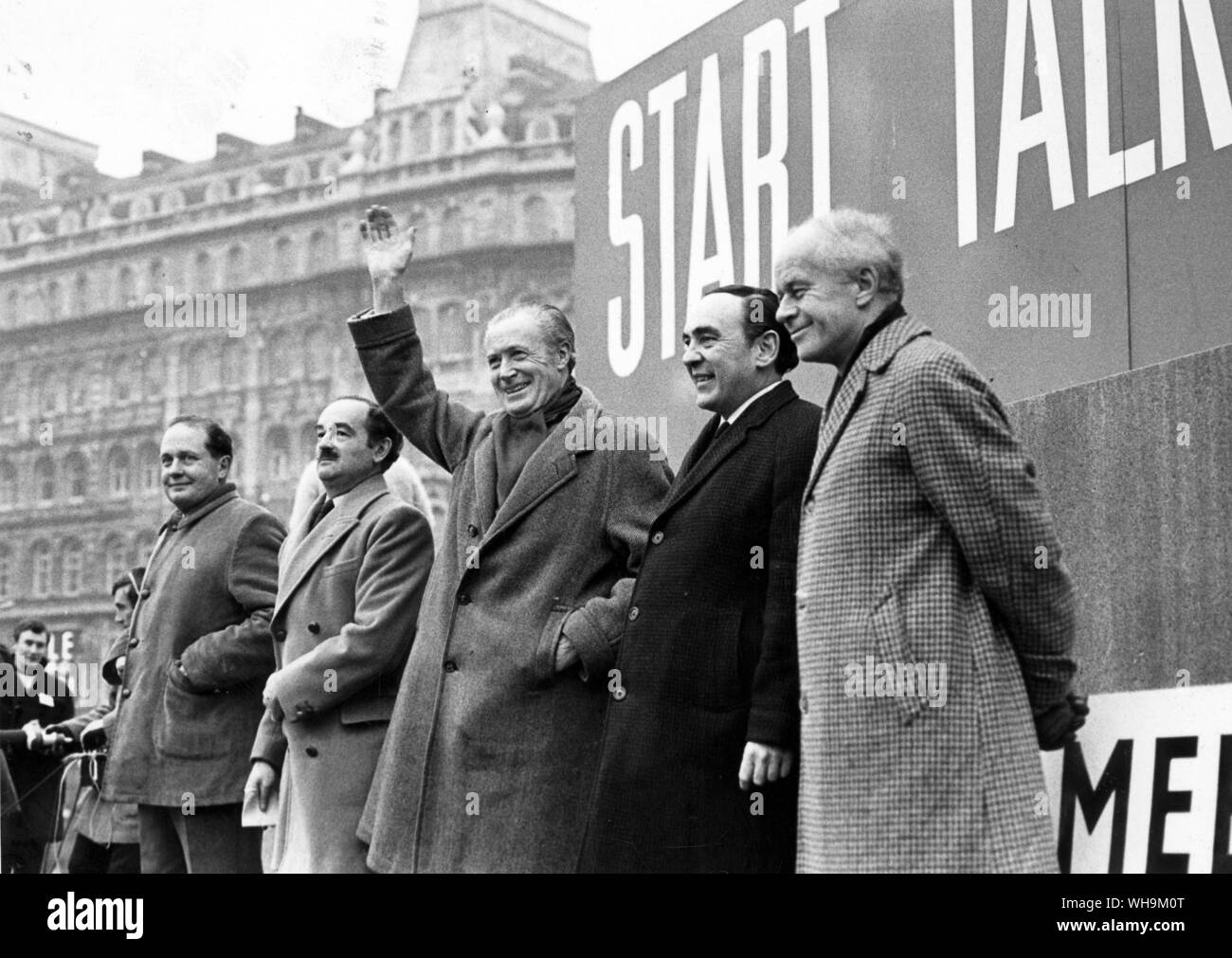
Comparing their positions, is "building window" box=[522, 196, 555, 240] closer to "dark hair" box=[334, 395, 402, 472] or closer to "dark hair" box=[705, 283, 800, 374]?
"dark hair" box=[334, 395, 402, 472]

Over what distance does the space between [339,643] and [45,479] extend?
1838 cm

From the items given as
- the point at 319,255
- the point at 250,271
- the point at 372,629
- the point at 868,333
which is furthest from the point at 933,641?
the point at 319,255

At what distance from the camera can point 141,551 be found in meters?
28.2

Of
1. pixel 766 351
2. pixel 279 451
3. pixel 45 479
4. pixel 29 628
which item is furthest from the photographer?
pixel 279 451

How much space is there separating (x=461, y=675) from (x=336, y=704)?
0.71 meters

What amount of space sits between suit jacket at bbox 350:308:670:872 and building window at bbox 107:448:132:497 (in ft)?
58.5

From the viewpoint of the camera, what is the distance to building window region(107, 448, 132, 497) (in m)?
22.4

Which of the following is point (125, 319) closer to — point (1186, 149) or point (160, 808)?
point (160, 808)

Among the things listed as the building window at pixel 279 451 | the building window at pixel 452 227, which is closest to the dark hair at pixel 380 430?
the building window at pixel 452 227

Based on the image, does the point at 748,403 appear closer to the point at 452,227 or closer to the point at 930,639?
the point at 930,639

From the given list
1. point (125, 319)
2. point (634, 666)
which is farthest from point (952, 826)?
point (125, 319)

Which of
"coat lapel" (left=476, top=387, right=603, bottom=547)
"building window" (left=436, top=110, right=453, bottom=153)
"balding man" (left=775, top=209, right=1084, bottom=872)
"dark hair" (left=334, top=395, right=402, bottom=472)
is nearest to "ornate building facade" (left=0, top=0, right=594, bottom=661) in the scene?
"building window" (left=436, top=110, right=453, bottom=153)

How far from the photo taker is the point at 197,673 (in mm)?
5727
